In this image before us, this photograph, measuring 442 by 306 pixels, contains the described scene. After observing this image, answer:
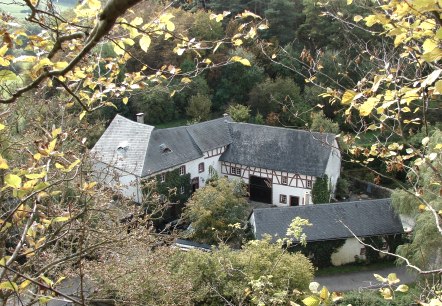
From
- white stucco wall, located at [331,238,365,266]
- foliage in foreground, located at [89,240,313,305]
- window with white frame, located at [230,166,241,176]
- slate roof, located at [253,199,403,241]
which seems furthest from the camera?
window with white frame, located at [230,166,241,176]

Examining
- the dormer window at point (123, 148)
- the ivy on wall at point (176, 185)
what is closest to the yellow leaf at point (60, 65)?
the ivy on wall at point (176, 185)

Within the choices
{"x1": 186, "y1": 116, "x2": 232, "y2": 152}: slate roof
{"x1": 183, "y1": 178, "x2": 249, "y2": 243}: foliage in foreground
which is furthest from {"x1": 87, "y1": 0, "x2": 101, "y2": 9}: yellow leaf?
{"x1": 186, "y1": 116, "x2": 232, "y2": 152}: slate roof

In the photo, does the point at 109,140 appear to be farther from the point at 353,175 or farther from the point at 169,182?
the point at 353,175

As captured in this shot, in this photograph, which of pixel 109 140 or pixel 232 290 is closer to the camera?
pixel 232 290

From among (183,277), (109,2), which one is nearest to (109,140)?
(183,277)

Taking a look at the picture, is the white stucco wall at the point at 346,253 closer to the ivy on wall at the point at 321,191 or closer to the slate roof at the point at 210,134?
the ivy on wall at the point at 321,191

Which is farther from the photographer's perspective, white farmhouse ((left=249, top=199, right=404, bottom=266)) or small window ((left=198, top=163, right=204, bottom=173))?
small window ((left=198, top=163, right=204, bottom=173))

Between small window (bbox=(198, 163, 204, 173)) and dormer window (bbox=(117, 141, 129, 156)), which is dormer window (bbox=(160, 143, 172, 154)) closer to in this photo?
dormer window (bbox=(117, 141, 129, 156))
